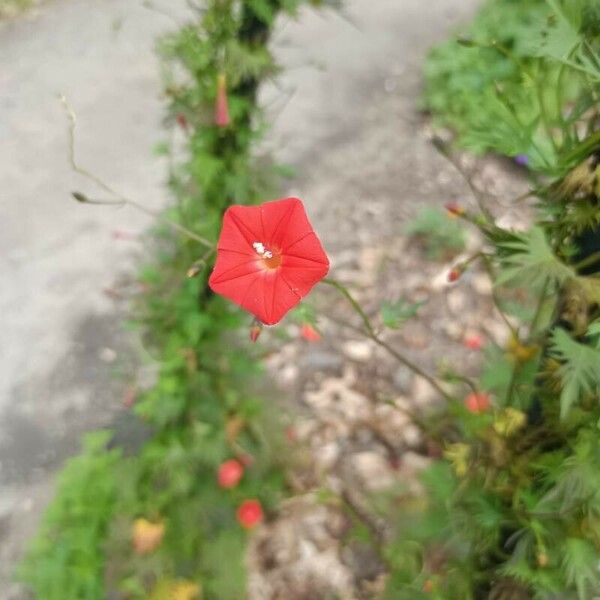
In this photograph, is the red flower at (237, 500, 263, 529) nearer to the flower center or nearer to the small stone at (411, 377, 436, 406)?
the small stone at (411, 377, 436, 406)

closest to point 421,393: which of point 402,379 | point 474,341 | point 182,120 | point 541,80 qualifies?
point 402,379

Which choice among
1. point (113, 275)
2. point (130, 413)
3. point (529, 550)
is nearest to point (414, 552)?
point (529, 550)

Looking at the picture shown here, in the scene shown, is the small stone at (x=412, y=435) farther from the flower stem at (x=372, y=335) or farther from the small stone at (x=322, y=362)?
the flower stem at (x=372, y=335)

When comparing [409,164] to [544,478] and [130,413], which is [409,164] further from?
[544,478]

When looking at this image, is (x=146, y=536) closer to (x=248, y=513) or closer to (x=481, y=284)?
(x=248, y=513)

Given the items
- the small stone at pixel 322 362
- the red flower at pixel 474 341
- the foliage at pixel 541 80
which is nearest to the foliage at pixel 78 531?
the small stone at pixel 322 362

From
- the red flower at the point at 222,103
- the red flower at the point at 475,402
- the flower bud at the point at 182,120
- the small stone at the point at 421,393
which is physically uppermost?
the red flower at the point at 222,103

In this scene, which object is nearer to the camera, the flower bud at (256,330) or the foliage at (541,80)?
the foliage at (541,80)

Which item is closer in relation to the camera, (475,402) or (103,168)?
(475,402)
